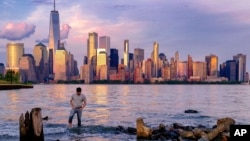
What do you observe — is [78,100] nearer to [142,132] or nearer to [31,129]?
[142,132]

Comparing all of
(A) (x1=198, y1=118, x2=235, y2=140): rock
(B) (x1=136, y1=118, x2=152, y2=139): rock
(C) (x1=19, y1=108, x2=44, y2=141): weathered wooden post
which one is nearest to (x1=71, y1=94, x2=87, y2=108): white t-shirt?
(B) (x1=136, y1=118, x2=152, y2=139): rock

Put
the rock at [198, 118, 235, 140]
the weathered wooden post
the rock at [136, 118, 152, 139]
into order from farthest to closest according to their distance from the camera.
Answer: the rock at [136, 118, 152, 139]
the rock at [198, 118, 235, 140]
the weathered wooden post

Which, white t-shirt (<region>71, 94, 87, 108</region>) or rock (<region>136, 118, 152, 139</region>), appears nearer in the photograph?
rock (<region>136, 118, 152, 139</region>)

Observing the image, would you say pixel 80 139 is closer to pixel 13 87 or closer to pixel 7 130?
pixel 7 130

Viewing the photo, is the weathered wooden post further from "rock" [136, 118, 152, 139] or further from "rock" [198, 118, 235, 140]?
"rock" [198, 118, 235, 140]

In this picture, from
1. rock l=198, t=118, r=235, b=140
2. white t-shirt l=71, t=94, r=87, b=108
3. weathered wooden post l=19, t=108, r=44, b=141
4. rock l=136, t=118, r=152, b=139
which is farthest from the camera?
white t-shirt l=71, t=94, r=87, b=108

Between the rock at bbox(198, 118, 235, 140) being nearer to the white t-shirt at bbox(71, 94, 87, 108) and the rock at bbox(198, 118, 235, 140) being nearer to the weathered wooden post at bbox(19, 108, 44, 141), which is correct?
the white t-shirt at bbox(71, 94, 87, 108)

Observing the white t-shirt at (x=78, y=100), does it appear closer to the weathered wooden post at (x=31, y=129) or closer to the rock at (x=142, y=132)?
the rock at (x=142, y=132)

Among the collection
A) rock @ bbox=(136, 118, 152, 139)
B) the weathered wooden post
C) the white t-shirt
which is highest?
the white t-shirt

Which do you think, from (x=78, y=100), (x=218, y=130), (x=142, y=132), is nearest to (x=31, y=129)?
(x=78, y=100)

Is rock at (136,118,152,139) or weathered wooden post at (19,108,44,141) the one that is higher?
weathered wooden post at (19,108,44,141)

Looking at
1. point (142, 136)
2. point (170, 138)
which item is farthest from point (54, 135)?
point (170, 138)

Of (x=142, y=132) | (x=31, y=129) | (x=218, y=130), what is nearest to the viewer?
(x=31, y=129)

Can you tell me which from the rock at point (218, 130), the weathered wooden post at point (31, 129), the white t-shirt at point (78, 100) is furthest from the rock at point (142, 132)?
the weathered wooden post at point (31, 129)
